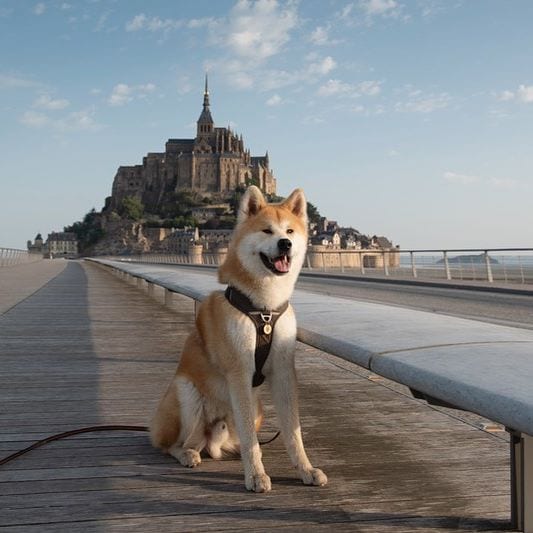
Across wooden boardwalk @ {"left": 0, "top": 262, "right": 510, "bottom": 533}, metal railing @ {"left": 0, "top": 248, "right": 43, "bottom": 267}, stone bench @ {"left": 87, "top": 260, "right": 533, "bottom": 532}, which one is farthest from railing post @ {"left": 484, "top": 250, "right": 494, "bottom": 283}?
metal railing @ {"left": 0, "top": 248, "right": 43, "bottom": 267}

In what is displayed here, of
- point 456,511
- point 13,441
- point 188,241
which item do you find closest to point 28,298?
point 13,441

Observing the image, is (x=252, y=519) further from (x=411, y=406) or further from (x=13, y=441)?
(x=411, y=406)

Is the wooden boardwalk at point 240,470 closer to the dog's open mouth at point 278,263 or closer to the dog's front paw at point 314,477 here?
the dog's front paw at point 314,477

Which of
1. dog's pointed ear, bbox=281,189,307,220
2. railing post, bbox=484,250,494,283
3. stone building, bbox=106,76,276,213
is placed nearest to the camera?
dog's pointed ear, bbox=281,189,307,220

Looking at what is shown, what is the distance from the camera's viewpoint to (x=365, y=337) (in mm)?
3502

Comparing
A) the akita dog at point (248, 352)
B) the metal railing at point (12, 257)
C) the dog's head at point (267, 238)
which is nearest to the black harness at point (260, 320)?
the akita dog at point (248, 352)

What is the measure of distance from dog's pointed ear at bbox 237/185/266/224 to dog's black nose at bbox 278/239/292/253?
0.91 ft

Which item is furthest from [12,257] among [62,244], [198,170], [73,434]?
[62,244]

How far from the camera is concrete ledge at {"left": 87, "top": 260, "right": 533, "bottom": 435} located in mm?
2076

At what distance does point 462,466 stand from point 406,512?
2.39 feet

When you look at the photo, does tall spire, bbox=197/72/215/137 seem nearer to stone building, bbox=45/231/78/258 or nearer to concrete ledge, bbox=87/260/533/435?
stone building, bbox=45/231/78/258

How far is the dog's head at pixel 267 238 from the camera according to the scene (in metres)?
2.91

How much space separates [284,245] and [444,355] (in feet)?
2.88

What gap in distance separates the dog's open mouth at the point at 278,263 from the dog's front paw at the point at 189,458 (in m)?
1.05
